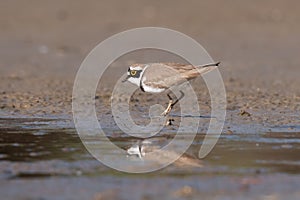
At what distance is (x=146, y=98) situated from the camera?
12.1 meters

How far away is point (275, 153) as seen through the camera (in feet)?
27.1

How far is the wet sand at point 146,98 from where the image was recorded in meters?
7.04

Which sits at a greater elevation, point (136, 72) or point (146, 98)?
point (136, 72)

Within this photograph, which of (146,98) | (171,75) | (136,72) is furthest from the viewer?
(146,98)

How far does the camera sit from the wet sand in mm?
7043

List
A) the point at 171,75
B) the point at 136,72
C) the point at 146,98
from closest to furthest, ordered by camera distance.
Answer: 1. the point at 171,75
2. the point at 136,72
3. the point at 146,98

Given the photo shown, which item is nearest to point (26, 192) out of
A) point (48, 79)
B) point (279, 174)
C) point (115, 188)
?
point (115, 188)

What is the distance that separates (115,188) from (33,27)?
1224 centimetres

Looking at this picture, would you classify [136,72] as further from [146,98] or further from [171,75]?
[146,98]

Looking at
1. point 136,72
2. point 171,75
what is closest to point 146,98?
point 136,72

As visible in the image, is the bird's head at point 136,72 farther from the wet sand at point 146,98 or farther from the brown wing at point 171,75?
the wet sand at point 146,98

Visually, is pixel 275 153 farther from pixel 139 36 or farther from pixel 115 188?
pixel 139 36

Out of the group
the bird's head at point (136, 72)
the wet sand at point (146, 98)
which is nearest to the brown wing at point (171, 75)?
the bird's head at point (136, 72)

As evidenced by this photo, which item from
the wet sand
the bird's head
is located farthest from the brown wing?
the wet sand
